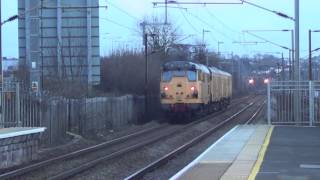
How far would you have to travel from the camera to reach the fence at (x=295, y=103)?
30828 mm

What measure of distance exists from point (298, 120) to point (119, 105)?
11.6 m

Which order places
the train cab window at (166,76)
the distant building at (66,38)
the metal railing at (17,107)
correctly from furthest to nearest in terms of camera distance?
1. the distant building at (66,38)
2. the train cab window at (166,76)
3. the metal railing at (17,107)

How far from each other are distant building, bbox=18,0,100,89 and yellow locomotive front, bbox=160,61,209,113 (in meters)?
4.99

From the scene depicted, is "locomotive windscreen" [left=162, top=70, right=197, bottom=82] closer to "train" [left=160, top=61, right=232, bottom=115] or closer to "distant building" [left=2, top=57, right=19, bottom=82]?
"train" [left=160, top=61, right=232, bottom=115]

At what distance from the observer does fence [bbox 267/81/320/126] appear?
30.8m

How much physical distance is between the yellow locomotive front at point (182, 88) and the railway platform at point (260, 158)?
15121mm

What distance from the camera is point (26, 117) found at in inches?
993

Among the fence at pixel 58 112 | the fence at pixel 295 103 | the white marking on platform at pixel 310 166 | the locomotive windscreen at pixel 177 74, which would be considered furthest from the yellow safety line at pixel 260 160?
the locomotive windscreen at pixel 177 74

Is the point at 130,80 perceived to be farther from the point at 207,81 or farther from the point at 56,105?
the point at 56,105

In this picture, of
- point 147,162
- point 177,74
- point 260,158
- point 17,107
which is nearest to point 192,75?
point 177,74

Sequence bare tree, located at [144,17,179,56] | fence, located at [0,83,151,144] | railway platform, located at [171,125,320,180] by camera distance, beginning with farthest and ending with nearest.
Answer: bare tree, located at [144,17,179,56] → fence, located at [0,83,151,144] → railway platform, located at [171,125,320,180]

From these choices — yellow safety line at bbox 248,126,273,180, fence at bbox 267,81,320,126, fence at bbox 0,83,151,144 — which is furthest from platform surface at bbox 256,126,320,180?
fence at bbox 0,83,151,144

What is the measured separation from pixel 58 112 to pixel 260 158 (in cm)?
1353

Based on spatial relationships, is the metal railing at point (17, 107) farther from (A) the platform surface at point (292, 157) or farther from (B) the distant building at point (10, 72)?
(A) the platform surface at point (292, 157)
